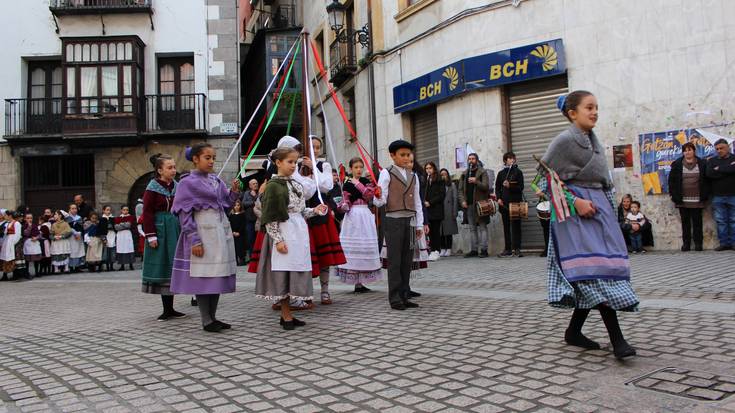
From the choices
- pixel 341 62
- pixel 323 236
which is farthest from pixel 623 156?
pixel 341 62

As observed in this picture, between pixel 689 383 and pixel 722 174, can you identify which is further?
pixel 722 174

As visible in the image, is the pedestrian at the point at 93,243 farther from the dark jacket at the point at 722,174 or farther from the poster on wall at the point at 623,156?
the dark jacket at the point at 722,174

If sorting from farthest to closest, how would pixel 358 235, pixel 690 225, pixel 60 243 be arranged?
pixel 60 243 → pixel 690 225 → pixel 358 235

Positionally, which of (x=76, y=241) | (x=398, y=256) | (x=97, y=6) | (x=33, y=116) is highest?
(x=97, y=6)

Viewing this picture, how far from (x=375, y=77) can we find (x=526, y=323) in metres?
13.2

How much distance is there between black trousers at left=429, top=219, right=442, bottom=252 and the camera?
12.9 metres

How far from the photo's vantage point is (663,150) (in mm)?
11352

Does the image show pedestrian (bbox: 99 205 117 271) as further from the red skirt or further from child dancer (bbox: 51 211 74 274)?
the red skirt

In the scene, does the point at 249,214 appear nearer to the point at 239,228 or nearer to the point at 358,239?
the point at 239,228

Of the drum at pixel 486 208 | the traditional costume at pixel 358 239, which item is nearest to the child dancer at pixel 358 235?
the traditional costume at pixel 358 239

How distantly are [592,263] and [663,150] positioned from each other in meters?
8.59

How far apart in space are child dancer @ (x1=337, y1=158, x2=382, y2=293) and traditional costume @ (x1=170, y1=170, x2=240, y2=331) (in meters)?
2.12

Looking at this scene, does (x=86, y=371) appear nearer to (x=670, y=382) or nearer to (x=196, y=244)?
(x=196, y=244)

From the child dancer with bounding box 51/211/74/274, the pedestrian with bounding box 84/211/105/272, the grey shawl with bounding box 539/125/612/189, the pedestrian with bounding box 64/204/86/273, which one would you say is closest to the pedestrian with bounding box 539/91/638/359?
the grey shawl with bounding box 539/125/612/189
